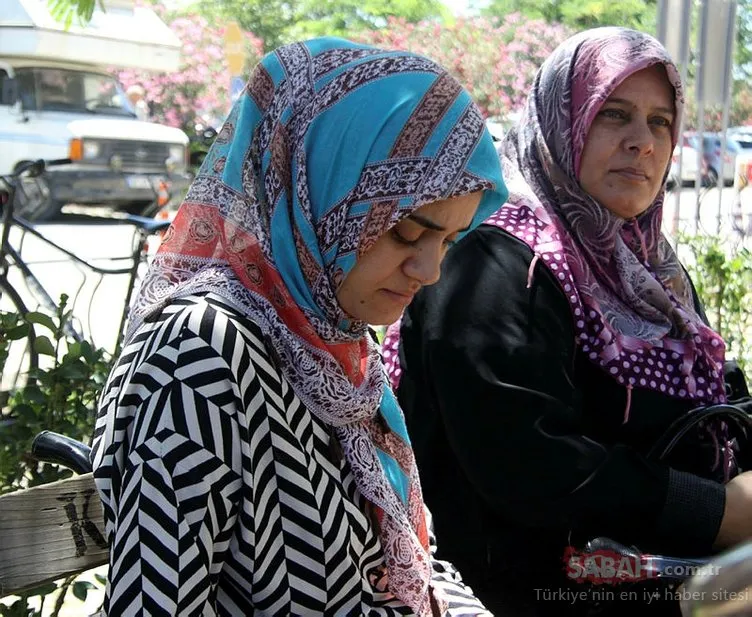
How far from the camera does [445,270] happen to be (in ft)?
7.14

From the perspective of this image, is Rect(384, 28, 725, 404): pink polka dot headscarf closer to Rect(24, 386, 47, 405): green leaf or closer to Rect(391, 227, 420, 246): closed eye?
Rect(391, 227, 420, 246): closed eye

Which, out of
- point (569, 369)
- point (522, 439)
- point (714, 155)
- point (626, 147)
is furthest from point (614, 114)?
point (714, 155)

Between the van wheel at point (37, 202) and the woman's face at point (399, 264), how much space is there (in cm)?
1115

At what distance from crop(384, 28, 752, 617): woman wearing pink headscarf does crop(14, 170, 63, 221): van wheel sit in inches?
417

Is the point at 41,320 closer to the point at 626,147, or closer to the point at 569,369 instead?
the point at 569,369

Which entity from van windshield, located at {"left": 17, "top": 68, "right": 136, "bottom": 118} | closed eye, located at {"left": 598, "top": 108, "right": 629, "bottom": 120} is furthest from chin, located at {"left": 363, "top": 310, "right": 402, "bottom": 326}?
van windshield, located at {"left": 17, "top": 68, "right": 136, "bottom": 118}

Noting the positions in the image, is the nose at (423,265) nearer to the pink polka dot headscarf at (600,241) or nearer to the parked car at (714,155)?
the pink polka dot headscarf at (600,241)

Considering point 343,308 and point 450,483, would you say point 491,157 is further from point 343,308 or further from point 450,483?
point 450,483

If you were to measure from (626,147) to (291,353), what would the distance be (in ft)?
4.12

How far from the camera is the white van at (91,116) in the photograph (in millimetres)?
12828

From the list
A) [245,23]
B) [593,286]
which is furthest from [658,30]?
[245,23]

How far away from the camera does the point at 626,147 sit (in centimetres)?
248

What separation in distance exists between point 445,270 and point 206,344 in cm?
85

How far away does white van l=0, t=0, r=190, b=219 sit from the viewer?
12.8 metres
